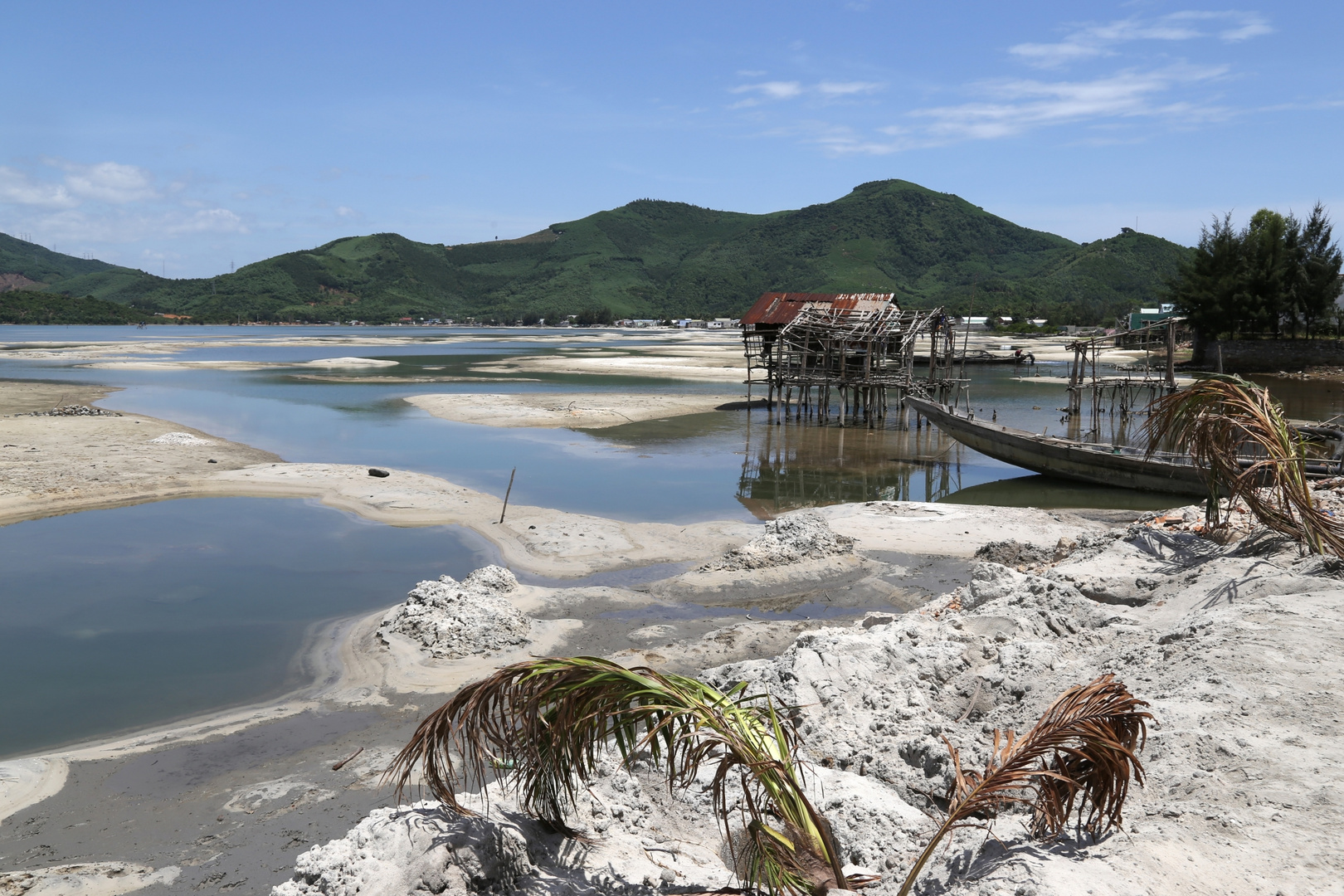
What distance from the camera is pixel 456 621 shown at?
33.6 ft

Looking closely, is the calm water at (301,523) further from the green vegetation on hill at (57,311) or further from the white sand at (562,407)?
the green vegetation on hill at (57,311)

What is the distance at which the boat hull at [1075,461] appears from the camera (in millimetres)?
18953

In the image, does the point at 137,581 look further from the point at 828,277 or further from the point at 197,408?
the point at 828,277

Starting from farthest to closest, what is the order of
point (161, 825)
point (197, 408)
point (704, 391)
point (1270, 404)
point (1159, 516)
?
point (704, 391)
point (197, 408)
point (1159, 516)
point (1270, 404)
point (161, 825)

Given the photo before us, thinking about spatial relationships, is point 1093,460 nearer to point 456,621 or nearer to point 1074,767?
point 456,621

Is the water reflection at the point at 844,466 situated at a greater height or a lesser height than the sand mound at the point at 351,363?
lesser

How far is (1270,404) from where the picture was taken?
7.99 meters

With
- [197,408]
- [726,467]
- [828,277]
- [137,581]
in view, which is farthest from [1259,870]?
[828,277]

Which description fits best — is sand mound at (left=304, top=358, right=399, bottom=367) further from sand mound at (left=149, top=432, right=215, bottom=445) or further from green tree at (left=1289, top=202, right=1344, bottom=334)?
green tree at (left=1289, top=202, right=1344, bottom=334)

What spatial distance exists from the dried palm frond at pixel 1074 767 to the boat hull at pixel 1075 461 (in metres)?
15.1

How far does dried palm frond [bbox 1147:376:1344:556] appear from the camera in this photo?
714 cm

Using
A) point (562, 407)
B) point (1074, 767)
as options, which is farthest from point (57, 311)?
point (1074, 767)

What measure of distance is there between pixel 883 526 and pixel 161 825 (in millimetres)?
12405

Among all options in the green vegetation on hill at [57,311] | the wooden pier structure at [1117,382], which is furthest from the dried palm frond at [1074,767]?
the green vegetation on hill at [57,311]
